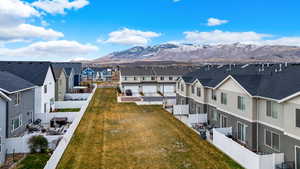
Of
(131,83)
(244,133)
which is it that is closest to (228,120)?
(244,133)

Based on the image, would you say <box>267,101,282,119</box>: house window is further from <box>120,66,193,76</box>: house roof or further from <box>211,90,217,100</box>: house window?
<box>120,66,193,76</box>: house roof

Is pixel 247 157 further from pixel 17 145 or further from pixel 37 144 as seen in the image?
pixel 17 145

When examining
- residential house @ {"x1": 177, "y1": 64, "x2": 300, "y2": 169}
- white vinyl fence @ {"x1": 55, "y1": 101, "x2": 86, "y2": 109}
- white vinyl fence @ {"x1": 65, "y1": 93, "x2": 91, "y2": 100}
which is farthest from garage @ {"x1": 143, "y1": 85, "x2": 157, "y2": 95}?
residential house @ {"x1": 177, "y1": 64, "x2": 300, "y2": 169}

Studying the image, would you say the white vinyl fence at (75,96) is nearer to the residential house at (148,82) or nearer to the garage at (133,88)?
the residential house at (148,82)

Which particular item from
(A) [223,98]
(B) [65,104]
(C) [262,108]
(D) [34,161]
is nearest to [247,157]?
(C) [262,108]

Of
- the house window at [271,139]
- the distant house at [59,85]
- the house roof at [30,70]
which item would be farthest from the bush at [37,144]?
the distant house at [59,85]
